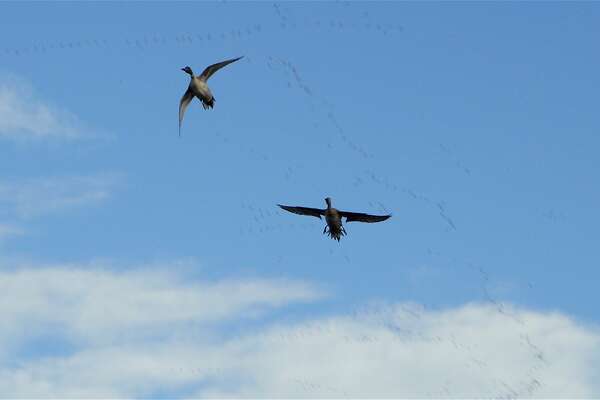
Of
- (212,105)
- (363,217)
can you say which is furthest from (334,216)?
(212,105)

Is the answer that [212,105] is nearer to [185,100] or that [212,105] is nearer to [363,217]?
[185,100]

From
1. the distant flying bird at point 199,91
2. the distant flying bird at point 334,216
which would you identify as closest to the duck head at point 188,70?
the distant flying bird at point 199,91

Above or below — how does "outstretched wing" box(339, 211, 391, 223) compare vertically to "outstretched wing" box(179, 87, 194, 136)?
below

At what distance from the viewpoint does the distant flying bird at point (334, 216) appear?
82688 millimetres

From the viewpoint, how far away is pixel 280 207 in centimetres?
9031

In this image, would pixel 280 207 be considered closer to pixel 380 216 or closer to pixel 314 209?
pixel 314 209

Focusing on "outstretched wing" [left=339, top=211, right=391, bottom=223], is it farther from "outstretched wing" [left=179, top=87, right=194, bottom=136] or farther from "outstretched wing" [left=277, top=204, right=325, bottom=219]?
"outstretched wing" [left=179, top=87, right=194, bottom=136]

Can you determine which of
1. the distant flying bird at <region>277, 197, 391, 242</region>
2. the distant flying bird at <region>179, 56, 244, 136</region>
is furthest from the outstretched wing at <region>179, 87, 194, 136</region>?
the distant flying bird at <region>277, 197, 391, 242</region>

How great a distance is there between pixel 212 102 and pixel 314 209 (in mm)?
12849

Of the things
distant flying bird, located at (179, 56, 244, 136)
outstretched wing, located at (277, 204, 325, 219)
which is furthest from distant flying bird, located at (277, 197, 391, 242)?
distant flying bird, located at (179, 56, 244, 136)

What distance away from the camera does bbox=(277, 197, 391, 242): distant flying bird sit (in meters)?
82.7

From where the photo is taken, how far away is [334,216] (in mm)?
83125

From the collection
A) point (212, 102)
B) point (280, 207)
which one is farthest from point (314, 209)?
point (212, 102)

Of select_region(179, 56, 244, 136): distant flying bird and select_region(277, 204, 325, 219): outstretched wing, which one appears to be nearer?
select_region(179, 56, 244, 136): distant flying bird
